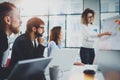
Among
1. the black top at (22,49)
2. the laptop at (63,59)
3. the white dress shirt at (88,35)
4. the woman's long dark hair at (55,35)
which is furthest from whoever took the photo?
the white dress shirt at (88,35)

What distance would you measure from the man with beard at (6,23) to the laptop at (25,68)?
1.83 ft

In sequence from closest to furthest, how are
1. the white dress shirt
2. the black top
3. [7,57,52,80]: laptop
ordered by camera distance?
1. [7,57,52,80]: laptop
2. the black top
3. the white dress shirt

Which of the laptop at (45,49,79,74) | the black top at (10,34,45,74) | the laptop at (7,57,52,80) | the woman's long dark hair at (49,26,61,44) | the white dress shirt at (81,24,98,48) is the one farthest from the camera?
the white dress shirt at (81,24,98,48)

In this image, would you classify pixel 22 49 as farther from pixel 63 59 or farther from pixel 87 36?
pixel 87 36

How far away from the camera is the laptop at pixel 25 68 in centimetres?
90

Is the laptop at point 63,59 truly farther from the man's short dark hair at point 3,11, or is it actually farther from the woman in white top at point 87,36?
the woman in white top at point 87,36

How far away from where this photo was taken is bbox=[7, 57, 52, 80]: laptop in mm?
899

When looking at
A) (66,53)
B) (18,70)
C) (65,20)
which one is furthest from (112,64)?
(65,20)

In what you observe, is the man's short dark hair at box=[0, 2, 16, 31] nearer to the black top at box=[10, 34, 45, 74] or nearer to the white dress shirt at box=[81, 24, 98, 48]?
the black top at box=[10, 34, 45, 74]

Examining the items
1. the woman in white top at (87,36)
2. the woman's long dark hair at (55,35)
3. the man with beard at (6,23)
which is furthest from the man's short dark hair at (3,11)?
the woman in white top at (87,36)

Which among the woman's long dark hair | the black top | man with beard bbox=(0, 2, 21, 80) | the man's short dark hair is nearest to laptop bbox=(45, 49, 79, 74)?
the black top

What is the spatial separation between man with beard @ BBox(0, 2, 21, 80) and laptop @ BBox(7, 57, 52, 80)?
558 millimetres

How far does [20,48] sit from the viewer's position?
5.73 ft

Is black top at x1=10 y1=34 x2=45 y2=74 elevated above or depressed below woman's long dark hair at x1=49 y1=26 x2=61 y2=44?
below
